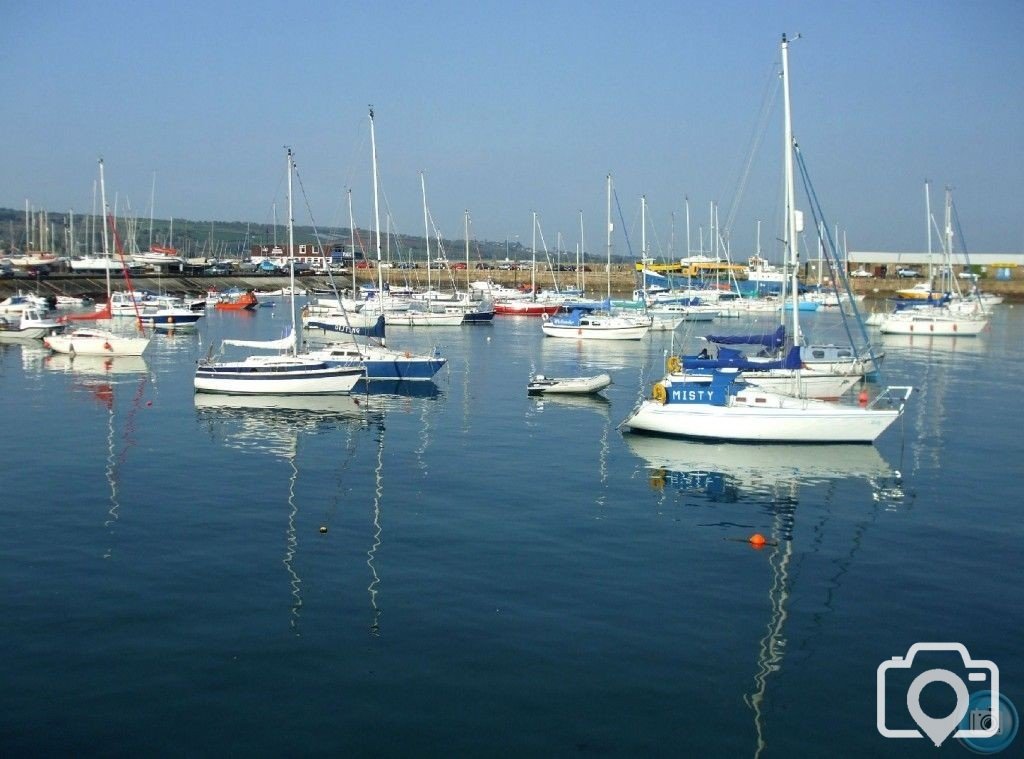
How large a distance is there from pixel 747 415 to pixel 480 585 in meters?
17.0

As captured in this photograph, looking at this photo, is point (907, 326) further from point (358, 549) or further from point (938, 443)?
point (358, 549)

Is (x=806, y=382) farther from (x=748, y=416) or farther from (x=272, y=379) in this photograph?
(x=272, y=379)

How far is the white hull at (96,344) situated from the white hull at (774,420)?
36902mm

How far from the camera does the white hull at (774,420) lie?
1387 inches

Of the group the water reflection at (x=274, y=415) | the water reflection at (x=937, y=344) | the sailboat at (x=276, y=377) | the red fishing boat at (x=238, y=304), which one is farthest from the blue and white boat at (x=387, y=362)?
the red fishing boat at (x=238, y=304)

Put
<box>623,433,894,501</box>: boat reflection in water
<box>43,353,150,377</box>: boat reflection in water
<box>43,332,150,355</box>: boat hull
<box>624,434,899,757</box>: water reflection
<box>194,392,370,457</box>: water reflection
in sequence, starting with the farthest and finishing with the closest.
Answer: <box>43,332,150,355</box>: boat hull
<box>43,353,150,377</box>: boat reflection in water
<box>194,392,370,457</box>: water reflection
<box>623,433,894,501</box>: boat reflection in water
<box>624,434,899,757</box>: water reflection

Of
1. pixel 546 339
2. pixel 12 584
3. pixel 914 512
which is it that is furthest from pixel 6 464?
pixel 546 339

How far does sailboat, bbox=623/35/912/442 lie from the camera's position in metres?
35.2

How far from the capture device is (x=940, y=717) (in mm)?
15875

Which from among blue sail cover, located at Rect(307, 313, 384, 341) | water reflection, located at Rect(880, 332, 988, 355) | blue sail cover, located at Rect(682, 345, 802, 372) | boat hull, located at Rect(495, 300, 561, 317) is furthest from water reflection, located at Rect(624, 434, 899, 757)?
boat hull, located at Rect(495, 300, 561, 317)

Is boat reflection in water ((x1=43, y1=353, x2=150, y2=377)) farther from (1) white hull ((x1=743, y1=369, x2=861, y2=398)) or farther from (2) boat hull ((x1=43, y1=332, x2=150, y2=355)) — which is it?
(1) white hull ((x1=743, y1=369, x2=861, y2=398))

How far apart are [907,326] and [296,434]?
211ft

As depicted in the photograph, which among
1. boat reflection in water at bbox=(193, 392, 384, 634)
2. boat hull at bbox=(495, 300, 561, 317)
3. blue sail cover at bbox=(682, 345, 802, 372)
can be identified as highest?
boat hull at bbox=(495, 300, 561, 317)

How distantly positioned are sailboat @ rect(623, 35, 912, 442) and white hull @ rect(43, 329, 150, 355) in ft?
118
